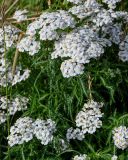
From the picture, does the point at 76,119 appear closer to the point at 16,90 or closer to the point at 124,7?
the point at 16,90

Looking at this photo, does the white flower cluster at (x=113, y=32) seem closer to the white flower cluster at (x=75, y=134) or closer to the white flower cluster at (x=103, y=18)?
the white flower cluster at (x=103, y=18)

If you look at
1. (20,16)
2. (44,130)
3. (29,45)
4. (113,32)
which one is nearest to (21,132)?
(44,130)

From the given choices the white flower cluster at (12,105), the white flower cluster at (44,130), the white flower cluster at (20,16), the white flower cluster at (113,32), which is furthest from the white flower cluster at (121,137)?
the white flower cluster at (20,16)

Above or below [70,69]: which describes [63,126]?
below

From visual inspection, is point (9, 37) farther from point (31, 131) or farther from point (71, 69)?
point (31, 131)

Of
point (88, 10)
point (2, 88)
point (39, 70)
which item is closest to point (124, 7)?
point (88, 10)

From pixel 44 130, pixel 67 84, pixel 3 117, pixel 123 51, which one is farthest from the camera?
pixel 3 117

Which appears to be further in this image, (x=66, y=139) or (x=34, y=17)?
(x=34, y=17)
